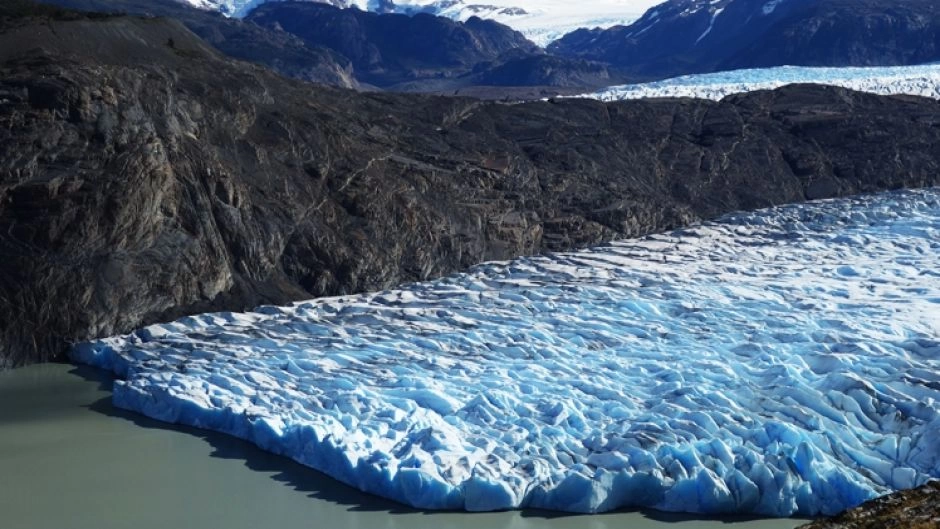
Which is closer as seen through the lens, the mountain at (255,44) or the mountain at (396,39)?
the mountain at (255,44)

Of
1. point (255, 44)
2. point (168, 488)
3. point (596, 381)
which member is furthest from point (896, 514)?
point (255, 44)

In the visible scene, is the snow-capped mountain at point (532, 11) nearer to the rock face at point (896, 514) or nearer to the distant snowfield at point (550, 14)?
the distant snowfield at point (550, 14)

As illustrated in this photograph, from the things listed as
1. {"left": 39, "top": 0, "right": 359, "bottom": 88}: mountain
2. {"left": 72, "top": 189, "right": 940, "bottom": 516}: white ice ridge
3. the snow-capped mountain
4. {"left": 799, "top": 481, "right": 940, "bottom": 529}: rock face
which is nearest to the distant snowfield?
the snow-capped mountain

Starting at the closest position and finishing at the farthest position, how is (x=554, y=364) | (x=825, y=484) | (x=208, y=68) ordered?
1. (x=825, y=484)
2. (x=554, y=364)
3. (x=208, y=68)

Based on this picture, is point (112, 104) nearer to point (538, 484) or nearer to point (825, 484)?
point (538, 484)

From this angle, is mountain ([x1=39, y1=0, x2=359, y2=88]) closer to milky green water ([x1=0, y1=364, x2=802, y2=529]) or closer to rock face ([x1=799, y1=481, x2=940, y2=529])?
milky green water ([x1=0, y1=364, x2=802, y2=529])

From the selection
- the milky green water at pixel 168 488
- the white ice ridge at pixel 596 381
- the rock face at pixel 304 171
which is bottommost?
the milky green water at pixel 168 488

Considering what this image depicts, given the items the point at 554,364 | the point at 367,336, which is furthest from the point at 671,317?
the point at 367,336

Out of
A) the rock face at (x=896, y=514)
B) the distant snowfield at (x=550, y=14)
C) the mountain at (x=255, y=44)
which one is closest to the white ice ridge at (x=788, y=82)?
the mountain at (x=255, y=44)
